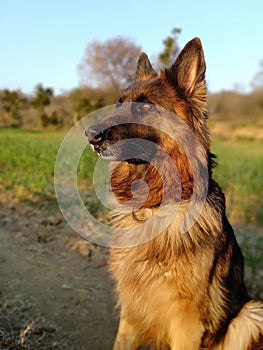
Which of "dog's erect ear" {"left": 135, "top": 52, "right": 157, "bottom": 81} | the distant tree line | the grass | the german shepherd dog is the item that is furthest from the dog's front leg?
the distant tree line

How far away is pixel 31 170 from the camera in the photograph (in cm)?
955

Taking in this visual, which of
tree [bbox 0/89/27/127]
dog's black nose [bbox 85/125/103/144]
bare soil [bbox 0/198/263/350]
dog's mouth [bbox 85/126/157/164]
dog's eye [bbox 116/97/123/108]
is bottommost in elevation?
bare soil [bbox 0/198/263/350]

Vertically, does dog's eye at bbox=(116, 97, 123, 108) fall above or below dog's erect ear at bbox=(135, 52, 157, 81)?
below

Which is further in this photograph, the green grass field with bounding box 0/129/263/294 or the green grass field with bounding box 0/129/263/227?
the green grass field with bounding box 0/129/263/227

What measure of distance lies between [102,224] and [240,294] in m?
3.30

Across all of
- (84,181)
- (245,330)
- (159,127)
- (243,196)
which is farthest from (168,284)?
(84,181)

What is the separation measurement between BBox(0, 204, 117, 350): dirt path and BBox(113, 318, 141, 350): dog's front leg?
0.41 m

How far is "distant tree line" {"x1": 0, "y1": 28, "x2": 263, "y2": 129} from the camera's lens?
31.2 metres

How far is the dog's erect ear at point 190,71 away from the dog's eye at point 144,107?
10.3 inches

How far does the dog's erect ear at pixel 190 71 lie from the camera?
109 inches

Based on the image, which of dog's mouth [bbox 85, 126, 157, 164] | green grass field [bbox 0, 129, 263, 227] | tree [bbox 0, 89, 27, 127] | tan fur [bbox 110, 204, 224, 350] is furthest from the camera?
tree [bbox 0, 89, 27, 127]

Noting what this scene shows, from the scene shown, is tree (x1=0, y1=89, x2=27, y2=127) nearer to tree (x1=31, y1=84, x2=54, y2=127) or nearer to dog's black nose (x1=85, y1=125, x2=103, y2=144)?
tree (x1=31, y1=84, x2=54, y2=127)

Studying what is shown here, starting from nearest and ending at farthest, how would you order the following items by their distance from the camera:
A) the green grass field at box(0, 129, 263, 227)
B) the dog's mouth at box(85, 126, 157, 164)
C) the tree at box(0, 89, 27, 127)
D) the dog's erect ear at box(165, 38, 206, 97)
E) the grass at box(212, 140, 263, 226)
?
the dog's erect ear at box(165, 38, 206, 97), the dog's mouth at box(85, 126, 157, 164), the grass at box(212, 140, 263, 226), the green grass field at box(0, 129, 263, 227), the tree at box(0, 89, 27, 127)

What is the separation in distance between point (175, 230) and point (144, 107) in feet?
3.38
